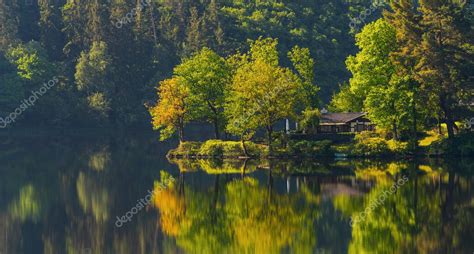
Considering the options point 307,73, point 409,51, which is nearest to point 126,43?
point 307,73

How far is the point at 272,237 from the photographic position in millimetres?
43562

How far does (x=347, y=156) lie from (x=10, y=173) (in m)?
35.8

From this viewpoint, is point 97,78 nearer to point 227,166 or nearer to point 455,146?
point 227,166

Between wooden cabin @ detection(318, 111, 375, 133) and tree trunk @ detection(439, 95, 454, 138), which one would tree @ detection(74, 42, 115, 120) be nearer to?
wooden cabin @ detection(318, 111, 375, 133)

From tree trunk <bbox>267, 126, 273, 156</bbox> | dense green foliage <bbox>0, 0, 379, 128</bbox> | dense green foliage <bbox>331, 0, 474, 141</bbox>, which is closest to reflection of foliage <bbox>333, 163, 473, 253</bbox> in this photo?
dense green foliage <bbox>331, 0, 474, 141</bbox>

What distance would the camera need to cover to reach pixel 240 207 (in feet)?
178

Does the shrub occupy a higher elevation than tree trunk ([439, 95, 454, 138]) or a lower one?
lower

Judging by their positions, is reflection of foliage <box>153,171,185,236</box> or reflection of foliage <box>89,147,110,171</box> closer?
reflection of foliage <box>153,171,185,236</box>

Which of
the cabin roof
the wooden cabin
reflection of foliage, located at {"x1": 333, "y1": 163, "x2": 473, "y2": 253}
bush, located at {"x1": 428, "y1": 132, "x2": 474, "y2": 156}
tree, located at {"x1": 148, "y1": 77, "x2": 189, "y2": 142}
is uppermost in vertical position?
tree, located at {"x1": 148, "y1": 77, "x2": 189, "y2": 142}

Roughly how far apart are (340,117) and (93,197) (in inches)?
1866

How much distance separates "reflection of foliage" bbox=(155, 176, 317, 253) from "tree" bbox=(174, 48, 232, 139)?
36.7 meters

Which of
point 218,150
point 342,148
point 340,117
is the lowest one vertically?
point 342,148

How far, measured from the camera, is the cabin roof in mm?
100550

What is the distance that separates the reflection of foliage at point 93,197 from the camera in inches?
2120
